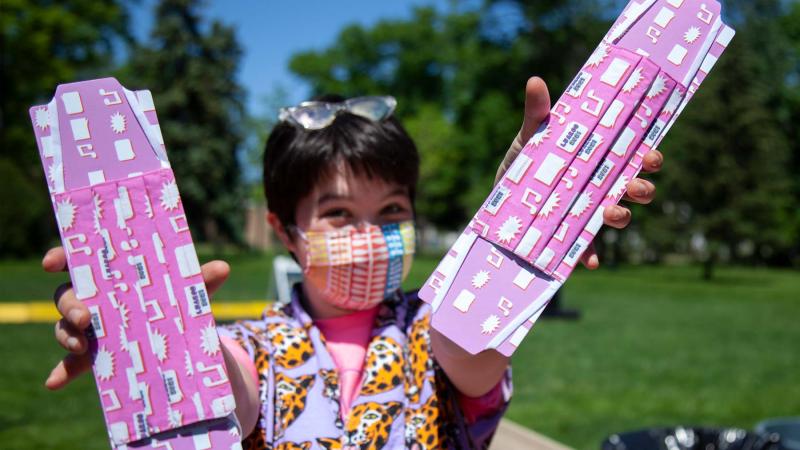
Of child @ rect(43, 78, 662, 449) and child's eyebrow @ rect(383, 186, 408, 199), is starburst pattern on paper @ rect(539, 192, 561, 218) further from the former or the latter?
child's eyebrow @ rect(383, 186, 408, 199)

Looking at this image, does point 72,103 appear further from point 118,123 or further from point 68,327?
point 68,327

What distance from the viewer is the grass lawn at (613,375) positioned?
6.19 metres

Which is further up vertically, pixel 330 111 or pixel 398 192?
pixel 330 111

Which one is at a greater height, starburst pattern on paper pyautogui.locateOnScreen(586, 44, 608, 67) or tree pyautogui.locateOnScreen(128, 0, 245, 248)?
starburst pattern on paper pyautogui.locateOnScreen(586, 44, 608, 67)

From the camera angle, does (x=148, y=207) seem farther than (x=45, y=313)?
No

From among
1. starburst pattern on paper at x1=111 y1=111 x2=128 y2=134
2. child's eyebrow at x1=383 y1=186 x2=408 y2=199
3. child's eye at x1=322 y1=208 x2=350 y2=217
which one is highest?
starburst pattern on paper at x1=111 y1=111 x2=128 y2=134

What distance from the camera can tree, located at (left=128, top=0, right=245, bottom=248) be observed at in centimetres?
3180

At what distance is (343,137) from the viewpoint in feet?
6.27

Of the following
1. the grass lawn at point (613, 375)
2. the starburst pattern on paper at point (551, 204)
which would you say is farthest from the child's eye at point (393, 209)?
the grass lawn at point (613, 375)

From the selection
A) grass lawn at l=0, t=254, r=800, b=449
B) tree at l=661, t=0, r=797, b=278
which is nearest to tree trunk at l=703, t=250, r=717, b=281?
tree at l=661, t=0, r=797, b=278

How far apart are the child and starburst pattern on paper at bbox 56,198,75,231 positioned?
430mm

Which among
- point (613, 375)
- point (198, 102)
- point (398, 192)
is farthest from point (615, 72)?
point (198, 102)

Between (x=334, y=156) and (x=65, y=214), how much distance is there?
705 millimetres

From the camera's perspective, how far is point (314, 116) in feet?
6.49
